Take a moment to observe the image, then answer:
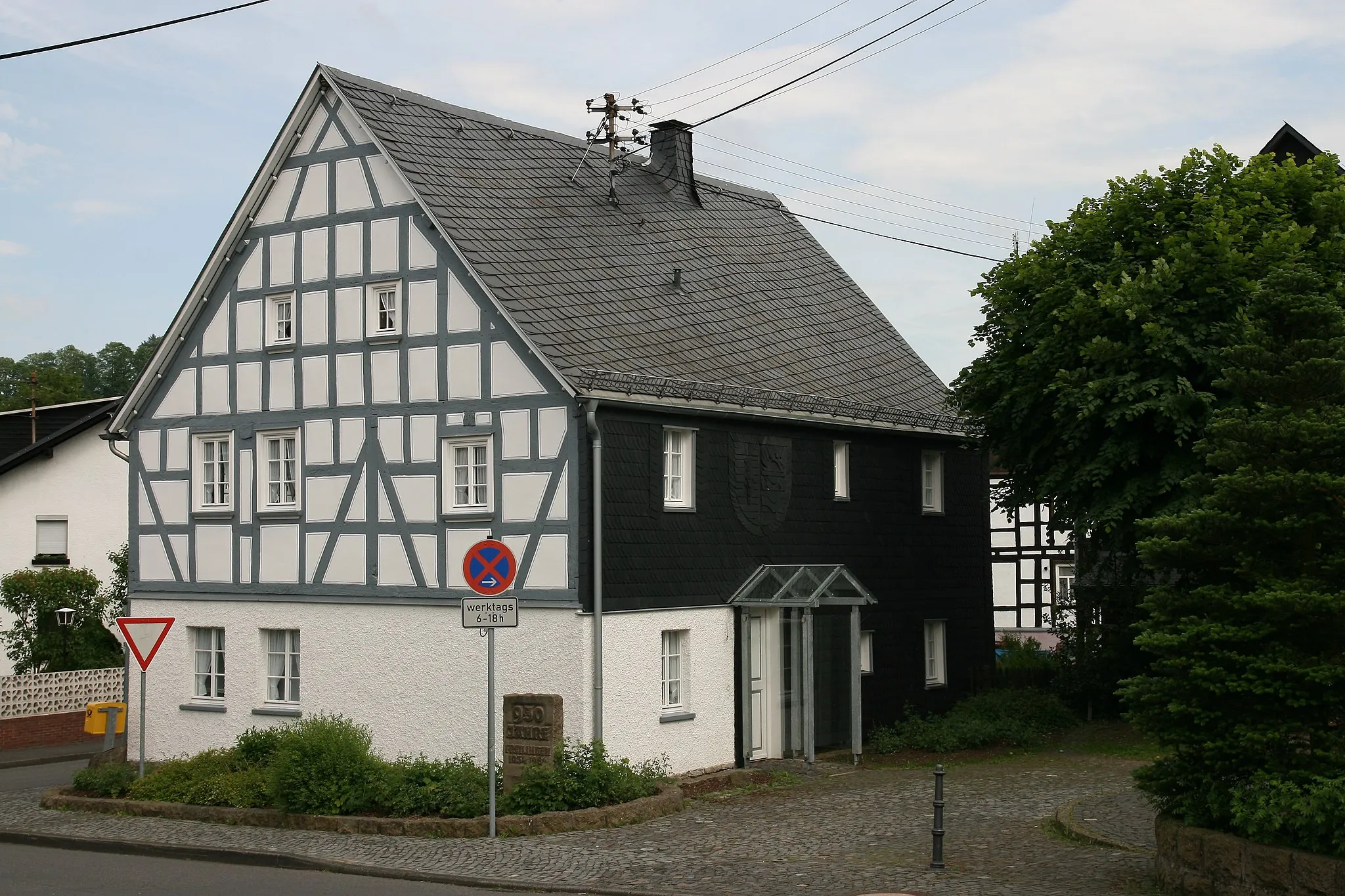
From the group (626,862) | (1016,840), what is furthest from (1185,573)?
(626,862)

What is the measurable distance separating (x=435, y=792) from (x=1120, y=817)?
723 cm

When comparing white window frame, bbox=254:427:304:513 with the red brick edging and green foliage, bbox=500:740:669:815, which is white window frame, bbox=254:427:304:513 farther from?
the red brick edging

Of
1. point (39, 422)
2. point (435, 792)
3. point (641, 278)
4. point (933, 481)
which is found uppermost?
point (641, 278)

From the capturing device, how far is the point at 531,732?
57.6ft

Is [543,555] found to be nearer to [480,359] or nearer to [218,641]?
[480,359]

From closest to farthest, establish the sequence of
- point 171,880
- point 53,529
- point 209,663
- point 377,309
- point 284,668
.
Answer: point 171,880 → point 377,309 → point 284,668 → point 209,663 → point 53,529

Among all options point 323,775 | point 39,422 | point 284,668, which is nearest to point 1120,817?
point 323,775

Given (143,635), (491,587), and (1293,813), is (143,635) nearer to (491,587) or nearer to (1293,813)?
(491,587)

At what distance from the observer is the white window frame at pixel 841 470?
78.9 feet

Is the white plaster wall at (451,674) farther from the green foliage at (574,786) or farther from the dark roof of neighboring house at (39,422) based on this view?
the dark roof of neighboring house at (39,422)

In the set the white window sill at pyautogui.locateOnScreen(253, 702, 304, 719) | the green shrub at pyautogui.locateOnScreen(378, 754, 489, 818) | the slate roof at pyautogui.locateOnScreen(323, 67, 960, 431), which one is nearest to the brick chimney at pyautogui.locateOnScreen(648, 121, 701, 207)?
the slate roof at pyautogui.locateOnScreen(323, 67, 960, 431)

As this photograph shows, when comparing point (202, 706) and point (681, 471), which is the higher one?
point (681, 471)

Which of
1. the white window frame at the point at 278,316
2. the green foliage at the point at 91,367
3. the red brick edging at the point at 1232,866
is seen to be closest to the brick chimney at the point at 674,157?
the white window frame at the point at 278,316

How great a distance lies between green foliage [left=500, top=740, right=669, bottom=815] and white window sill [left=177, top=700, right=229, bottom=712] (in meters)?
7.29
